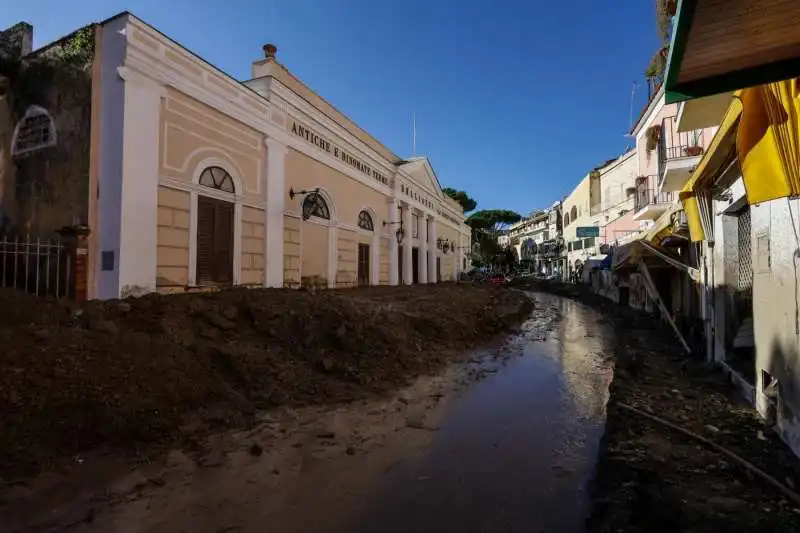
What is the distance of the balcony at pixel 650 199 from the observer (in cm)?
1894

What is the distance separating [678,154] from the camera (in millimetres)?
15133

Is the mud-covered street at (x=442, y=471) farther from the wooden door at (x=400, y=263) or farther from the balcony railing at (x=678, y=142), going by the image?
the wooden door at (x=400, y=263)

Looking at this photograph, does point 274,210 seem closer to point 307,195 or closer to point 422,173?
point 307,195

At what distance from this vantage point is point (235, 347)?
6.51m

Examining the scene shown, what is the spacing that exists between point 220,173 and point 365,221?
27.1 ft

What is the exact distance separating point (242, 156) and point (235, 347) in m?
6.10

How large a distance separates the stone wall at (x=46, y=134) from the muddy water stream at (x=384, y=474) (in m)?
6.61

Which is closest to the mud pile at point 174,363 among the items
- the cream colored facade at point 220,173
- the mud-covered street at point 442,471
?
the mud-covered street at point 442,471

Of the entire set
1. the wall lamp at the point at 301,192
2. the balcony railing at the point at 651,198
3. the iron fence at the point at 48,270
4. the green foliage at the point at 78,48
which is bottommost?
the iron fence at the point at 48,270

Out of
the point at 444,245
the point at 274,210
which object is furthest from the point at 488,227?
the point at 274,210

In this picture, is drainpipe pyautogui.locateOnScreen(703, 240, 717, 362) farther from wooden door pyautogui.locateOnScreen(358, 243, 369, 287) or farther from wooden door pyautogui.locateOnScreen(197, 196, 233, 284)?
wooden door pyautogui.locateOnScreen(358, 243, 369, 287)

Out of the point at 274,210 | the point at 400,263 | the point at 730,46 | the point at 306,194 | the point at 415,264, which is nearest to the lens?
the point at 730,46

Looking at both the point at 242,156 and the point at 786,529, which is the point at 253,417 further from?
the point at 242,156

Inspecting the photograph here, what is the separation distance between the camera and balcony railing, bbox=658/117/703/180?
14.6 m
